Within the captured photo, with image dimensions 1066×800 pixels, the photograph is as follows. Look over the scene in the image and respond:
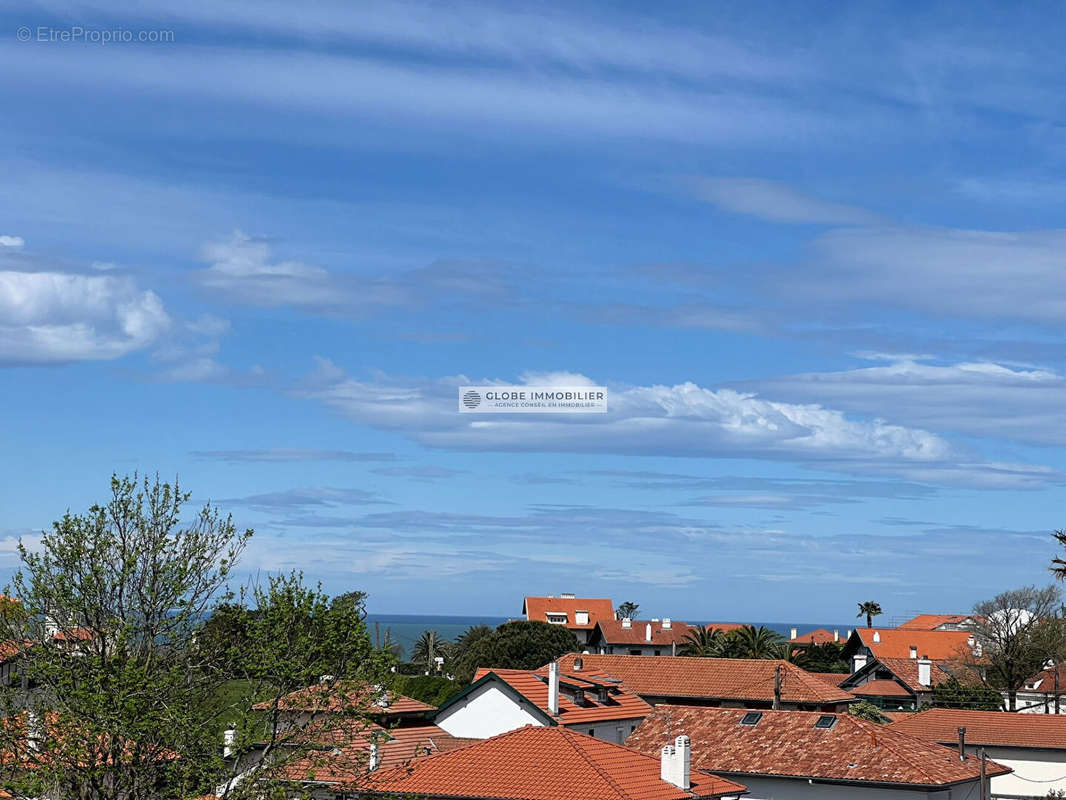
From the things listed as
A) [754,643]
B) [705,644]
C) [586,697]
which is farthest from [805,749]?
[705,644]

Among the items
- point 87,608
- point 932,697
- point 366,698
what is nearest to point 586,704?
point 366,698

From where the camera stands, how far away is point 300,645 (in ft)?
96.3

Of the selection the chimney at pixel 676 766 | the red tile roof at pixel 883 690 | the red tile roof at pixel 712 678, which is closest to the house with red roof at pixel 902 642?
the red tile roof at pixel 883 690

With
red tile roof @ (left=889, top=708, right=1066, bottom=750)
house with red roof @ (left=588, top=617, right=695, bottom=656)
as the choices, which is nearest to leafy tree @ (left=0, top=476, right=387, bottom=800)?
red tile roof @ (left=889, top=708, right=1066, bottom=750)

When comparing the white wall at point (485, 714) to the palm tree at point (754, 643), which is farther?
the palm tree at point (754, 643)

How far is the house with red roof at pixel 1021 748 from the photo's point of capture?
63969 mm

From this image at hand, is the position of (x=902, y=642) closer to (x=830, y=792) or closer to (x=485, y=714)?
(x=830, y=792)

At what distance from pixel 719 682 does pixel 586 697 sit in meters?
26.8

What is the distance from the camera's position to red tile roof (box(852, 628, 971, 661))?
13262 centimetres

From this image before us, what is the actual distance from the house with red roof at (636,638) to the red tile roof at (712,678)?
65547 millimetres

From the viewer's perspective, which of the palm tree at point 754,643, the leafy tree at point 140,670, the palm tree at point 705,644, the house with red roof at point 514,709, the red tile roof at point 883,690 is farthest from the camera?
the palm tree at point 705,644

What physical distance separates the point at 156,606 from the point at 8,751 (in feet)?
13.4

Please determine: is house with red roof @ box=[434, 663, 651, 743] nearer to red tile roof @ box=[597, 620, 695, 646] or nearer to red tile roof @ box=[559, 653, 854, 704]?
red tile roof @ box=[559, 653, 854, 704]

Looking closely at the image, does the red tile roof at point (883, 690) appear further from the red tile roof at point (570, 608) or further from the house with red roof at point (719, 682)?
the red tile roof at point (570, 608)
